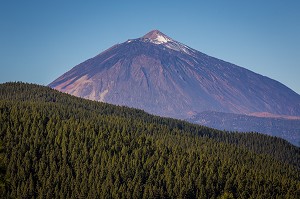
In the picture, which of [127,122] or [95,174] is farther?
[127,122]

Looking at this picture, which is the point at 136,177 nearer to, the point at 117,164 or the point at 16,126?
the point at 117,164

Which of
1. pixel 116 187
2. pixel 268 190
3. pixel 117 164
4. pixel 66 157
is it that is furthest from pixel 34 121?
pixel 268 190

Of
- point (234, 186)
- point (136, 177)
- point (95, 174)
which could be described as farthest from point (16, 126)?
point (234, 186)

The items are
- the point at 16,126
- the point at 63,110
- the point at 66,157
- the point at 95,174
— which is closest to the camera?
the point at 95,174

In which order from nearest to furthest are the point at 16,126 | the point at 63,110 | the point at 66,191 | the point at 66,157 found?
the point at 66,191, the point at 66,157, the point at 16,126, the point at 63,110

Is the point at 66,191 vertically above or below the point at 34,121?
below

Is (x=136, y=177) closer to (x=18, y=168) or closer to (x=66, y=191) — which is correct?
(x=66, y=191)

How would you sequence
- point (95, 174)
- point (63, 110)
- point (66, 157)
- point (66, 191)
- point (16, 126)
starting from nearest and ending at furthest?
point (66, 191), point (95, 174), point (66, 157), point (16, 126), point (63, 110)

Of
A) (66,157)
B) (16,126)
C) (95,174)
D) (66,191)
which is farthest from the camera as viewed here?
(16,126)

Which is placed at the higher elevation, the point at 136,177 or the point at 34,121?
the point at 34,121
